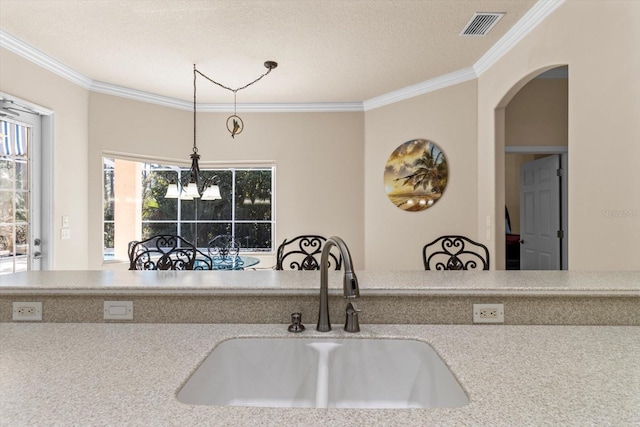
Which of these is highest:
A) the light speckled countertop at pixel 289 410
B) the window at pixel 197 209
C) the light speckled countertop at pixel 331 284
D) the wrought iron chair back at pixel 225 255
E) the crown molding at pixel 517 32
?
the crown molding at pixel 517 32

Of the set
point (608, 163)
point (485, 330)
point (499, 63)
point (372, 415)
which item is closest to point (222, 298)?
point (372, 415)

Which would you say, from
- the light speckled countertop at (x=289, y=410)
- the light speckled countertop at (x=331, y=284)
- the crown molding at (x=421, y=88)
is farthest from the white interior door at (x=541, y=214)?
the light speckled countertop at (x=289, y=410)

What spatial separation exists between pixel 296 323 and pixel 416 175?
317 cm

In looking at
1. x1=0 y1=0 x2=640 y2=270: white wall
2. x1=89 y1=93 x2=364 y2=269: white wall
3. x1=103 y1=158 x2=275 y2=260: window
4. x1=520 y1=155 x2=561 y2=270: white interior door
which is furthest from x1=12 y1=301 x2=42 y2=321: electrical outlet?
x1=520 y1=155 x2=561 y2=270: white interior door

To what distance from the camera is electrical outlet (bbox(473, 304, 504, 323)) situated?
3.77ft

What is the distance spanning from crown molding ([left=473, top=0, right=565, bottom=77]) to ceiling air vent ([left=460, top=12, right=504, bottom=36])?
192mm

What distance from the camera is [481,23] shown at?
268 cm

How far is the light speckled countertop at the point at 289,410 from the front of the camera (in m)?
0.63

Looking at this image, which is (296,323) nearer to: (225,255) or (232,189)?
(225,255)

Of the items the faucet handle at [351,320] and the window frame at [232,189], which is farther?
the window frame at [232,189]

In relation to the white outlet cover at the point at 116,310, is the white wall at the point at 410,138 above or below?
above

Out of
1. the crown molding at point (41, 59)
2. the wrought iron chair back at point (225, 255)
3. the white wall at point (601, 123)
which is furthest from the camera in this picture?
the wrought iron chair back at point (225, 255)

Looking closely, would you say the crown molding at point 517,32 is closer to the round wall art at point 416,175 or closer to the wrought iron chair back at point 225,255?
the round wall art at point 416,175

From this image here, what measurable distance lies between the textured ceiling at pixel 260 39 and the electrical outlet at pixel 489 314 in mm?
2151
